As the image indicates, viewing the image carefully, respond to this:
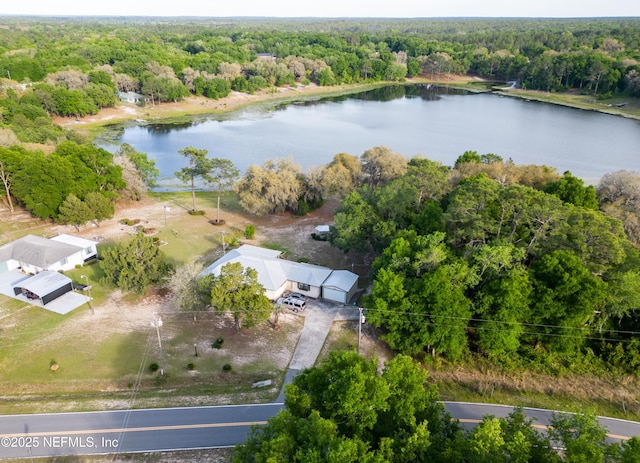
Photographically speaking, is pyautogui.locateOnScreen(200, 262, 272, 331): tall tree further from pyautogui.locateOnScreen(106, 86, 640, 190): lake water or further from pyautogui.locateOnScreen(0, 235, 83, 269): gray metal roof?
pyautogui.locateOnScreen(106, 86, 640, 190): lake water

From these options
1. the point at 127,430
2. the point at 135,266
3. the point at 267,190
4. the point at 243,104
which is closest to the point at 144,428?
the point at 127,430

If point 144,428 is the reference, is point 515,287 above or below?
above

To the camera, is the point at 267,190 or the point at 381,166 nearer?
the point at 267,190

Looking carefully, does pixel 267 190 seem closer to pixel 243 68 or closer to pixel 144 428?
pixel 144 428

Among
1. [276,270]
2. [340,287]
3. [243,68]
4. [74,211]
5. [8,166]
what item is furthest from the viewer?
[243,68]

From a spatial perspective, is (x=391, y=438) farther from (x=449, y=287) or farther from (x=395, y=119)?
(x=395, y=119)

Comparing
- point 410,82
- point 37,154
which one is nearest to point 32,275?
point 37,154

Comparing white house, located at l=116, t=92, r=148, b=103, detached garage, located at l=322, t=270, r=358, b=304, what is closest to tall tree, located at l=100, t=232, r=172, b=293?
detached garage, located at l=322, t=270, r=358, b=304

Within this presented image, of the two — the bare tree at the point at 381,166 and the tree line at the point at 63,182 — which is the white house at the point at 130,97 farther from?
the bare tree at the point at 381,166
